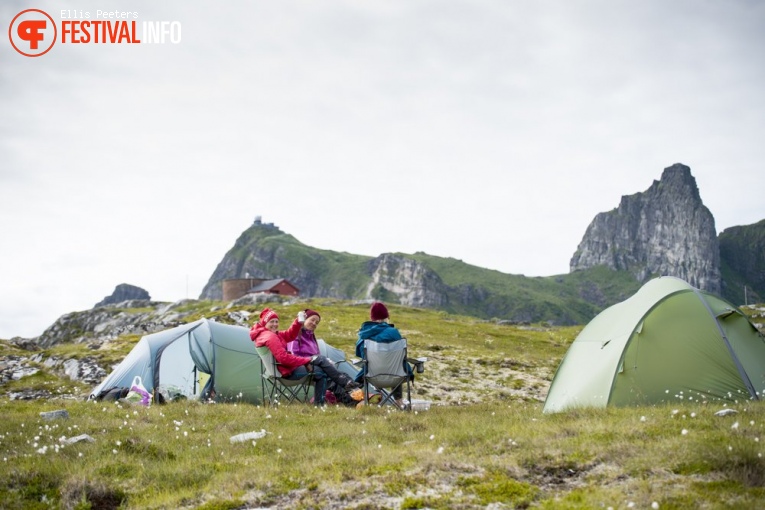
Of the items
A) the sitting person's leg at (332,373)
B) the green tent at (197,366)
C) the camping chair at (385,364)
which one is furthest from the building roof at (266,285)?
the camping chair at (385,364)

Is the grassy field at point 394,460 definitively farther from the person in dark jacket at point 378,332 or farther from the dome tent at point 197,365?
the dome tent at point 197,365

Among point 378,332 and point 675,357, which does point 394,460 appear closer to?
point 378,332

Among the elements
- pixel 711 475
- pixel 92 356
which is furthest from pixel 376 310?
pixel 92 356

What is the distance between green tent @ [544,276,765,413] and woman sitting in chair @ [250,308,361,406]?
5964 millimetres

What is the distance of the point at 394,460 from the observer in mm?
8500

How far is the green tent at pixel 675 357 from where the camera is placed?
12.5 metres

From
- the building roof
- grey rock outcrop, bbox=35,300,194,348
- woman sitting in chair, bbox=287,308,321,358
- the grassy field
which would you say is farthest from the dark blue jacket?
the building roof

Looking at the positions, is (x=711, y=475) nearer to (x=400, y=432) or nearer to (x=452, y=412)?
(x=400, y=432)

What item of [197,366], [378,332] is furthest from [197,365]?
[378,332]

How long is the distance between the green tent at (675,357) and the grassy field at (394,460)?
1107 millimetres

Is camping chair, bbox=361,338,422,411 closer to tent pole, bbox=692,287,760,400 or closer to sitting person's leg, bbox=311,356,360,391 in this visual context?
sitting person's leg, bbox=311,356,360,391

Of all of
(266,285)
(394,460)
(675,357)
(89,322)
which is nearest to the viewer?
(394,460)

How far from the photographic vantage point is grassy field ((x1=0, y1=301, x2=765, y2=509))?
7023mm

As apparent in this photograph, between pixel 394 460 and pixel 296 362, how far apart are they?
25.7 feet
